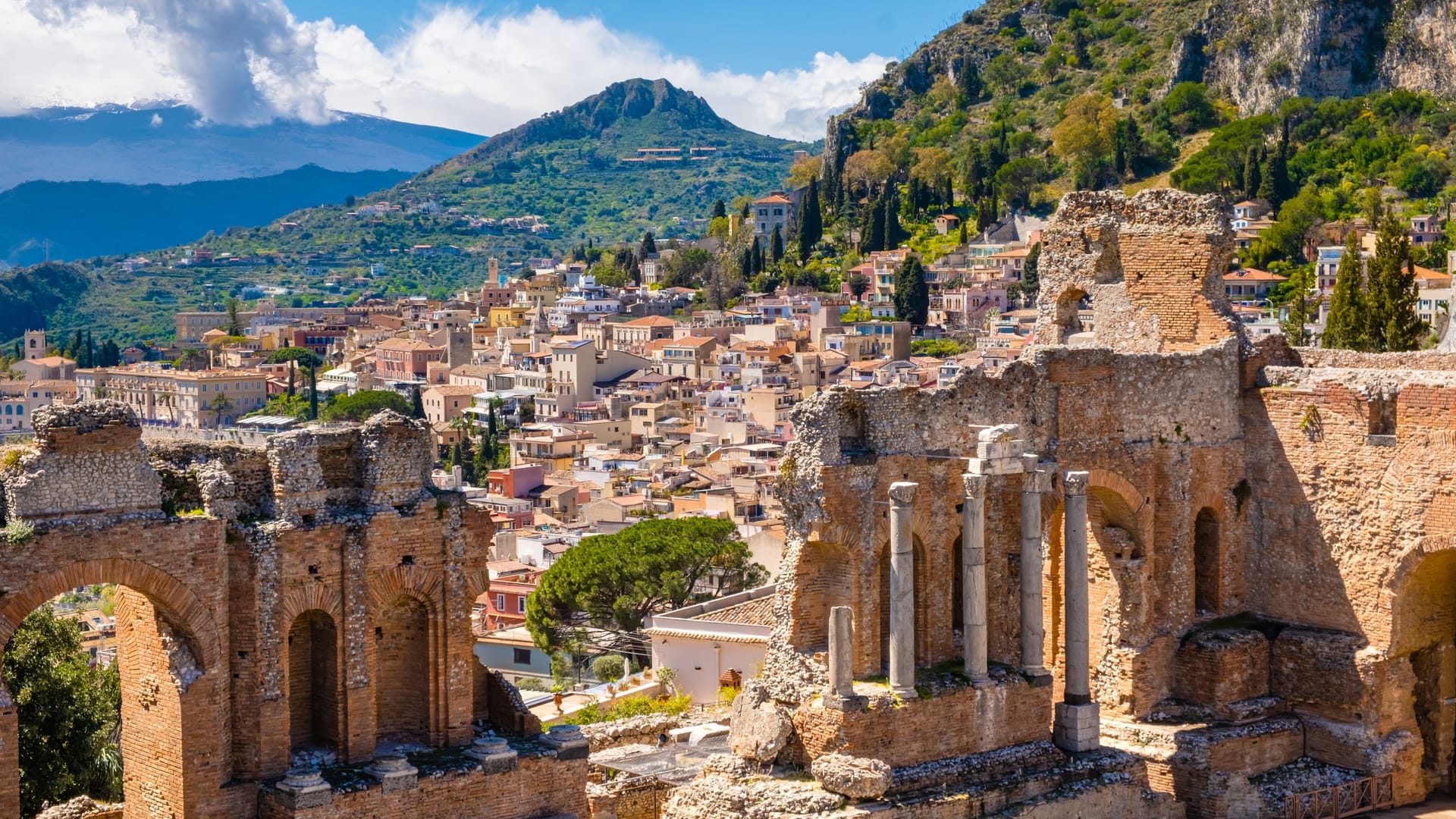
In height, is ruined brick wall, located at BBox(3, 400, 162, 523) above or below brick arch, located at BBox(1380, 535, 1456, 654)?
above

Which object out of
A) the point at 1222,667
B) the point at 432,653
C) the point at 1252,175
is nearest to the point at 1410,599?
the point at 1222,667

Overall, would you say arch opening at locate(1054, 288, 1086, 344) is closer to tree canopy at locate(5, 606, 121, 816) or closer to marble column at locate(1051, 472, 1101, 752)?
marble column at locate(1051, 472, 1101, 752)

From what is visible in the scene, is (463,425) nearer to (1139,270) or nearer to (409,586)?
(1139,270)

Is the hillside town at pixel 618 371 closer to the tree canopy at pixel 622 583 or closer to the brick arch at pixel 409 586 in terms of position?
the tree canopy at pixel 622 583

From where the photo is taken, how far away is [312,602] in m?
18.8

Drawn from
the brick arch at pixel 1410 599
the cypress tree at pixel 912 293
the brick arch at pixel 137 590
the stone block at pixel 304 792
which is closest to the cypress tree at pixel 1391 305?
the brick arch at pixel 1410 599

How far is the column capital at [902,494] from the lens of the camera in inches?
840

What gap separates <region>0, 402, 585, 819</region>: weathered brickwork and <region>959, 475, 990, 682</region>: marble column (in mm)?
5119

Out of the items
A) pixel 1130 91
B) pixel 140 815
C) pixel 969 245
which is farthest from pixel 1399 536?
pixel 1130 91

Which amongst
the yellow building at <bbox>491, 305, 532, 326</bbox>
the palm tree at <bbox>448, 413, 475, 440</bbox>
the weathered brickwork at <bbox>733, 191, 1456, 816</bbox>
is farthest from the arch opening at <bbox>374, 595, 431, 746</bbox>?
the yellow building at <bbox>491, 305, 532, 326</bbox>

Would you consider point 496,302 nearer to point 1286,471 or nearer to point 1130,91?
point 1130,91

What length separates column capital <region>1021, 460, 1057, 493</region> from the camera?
75.8 feet

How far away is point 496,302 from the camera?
188 metres

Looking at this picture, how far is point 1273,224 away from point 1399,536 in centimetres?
8665
